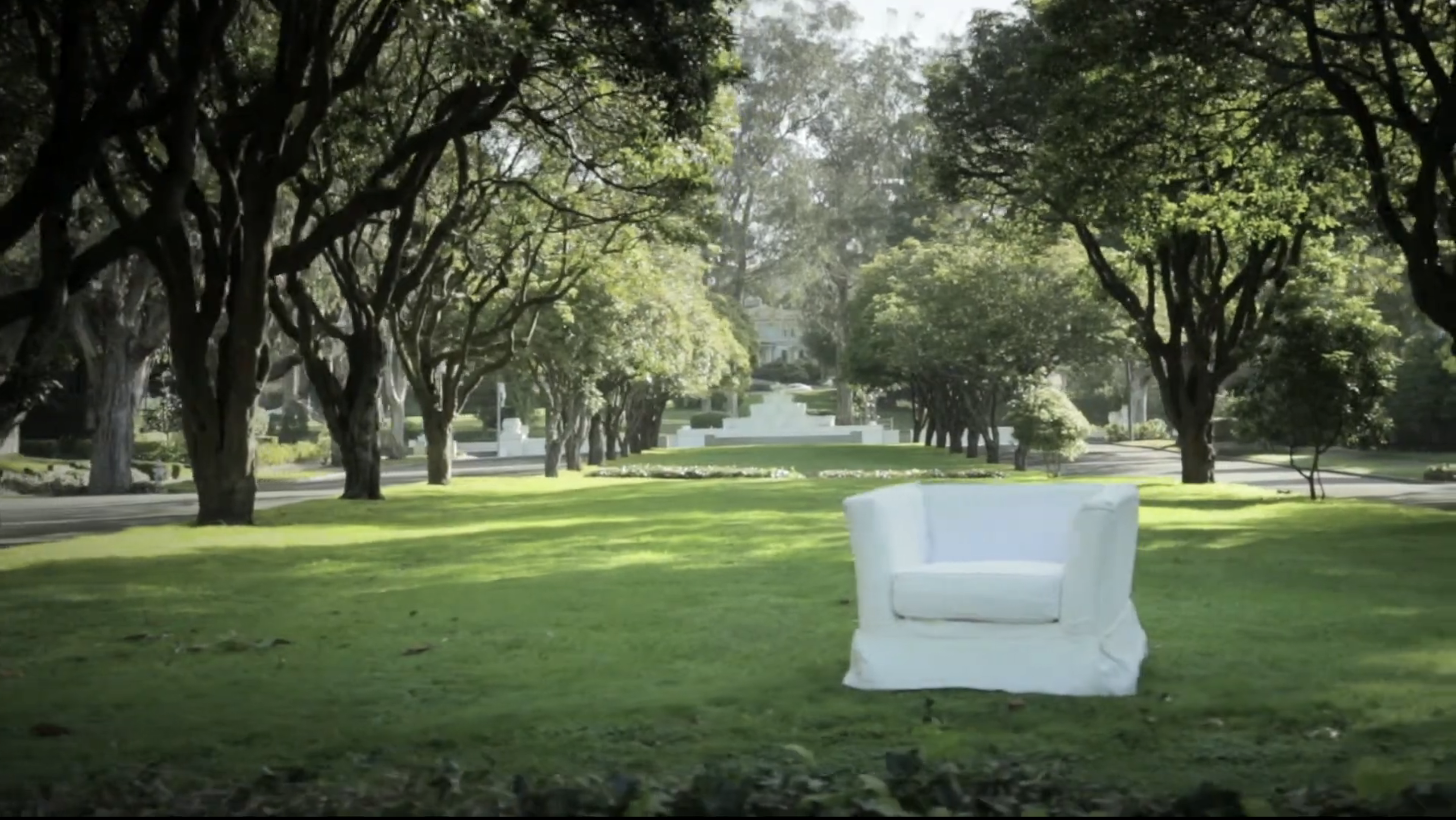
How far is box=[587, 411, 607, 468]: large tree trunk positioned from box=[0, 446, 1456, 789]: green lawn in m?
32.2

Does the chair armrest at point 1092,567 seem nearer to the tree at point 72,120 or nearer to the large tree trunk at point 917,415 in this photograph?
the tree at point 72,120

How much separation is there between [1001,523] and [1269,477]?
30.8m

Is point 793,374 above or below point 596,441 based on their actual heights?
above

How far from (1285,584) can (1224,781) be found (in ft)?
23.3

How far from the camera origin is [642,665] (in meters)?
8.64

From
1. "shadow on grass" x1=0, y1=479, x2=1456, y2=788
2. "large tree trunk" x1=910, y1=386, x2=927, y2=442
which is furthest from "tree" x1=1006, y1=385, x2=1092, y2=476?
"large tree trunk" x1=910, y1=386, x2=927, y2=442

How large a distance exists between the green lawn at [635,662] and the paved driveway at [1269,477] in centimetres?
1257

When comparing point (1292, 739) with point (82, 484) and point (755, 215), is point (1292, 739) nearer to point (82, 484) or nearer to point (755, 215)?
point (82, 484)

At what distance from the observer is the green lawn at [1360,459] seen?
40406 millimetres

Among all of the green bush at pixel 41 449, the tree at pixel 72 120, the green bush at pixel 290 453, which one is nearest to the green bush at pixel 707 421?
the green bush at pixel 290 453

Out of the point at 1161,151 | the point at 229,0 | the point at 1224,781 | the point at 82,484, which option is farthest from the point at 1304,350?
the point at 82,484

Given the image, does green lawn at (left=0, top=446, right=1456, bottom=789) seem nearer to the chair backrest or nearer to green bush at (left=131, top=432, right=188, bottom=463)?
the chair backrest

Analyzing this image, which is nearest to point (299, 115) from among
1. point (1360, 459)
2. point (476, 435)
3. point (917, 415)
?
point (1360, 459)

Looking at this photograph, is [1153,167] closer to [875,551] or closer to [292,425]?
[875,551]
